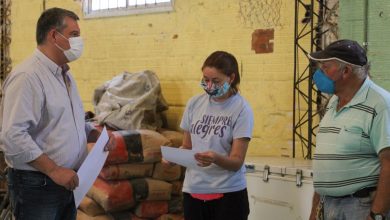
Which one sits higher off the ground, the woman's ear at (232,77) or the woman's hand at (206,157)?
the woman's ear at (232,77)

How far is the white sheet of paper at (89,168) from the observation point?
7.58 feet

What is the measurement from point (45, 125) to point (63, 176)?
24 cm

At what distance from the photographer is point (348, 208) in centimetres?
219

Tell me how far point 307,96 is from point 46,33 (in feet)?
6.72

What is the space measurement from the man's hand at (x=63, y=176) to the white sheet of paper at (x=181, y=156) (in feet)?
1.87

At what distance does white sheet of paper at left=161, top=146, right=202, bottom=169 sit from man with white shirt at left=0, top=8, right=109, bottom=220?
0.44m

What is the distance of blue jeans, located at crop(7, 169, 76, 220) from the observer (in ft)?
7.41

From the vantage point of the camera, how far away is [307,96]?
3.72 m

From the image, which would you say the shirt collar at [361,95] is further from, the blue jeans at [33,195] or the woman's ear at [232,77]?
the blue jeans at [33,195]

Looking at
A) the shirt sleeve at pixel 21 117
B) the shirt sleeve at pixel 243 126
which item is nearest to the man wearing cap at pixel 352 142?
the shirt sleeve at pixel 243 126

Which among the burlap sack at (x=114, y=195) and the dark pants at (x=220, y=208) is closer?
the dark pants at (x=220, y=208)

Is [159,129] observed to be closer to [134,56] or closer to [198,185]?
[134,56]

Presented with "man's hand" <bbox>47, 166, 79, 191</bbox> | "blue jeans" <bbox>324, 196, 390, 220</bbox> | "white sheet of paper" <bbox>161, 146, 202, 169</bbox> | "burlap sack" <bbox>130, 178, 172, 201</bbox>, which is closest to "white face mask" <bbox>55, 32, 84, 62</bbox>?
"man's hand" <bbox>47, 166, 79, 191</bbox>

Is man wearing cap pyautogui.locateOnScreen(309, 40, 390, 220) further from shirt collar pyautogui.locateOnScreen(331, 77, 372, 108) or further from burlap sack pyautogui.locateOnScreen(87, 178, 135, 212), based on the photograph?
burlap sack pyautogui.locateOnScreen(87, 178, 135, 212)
